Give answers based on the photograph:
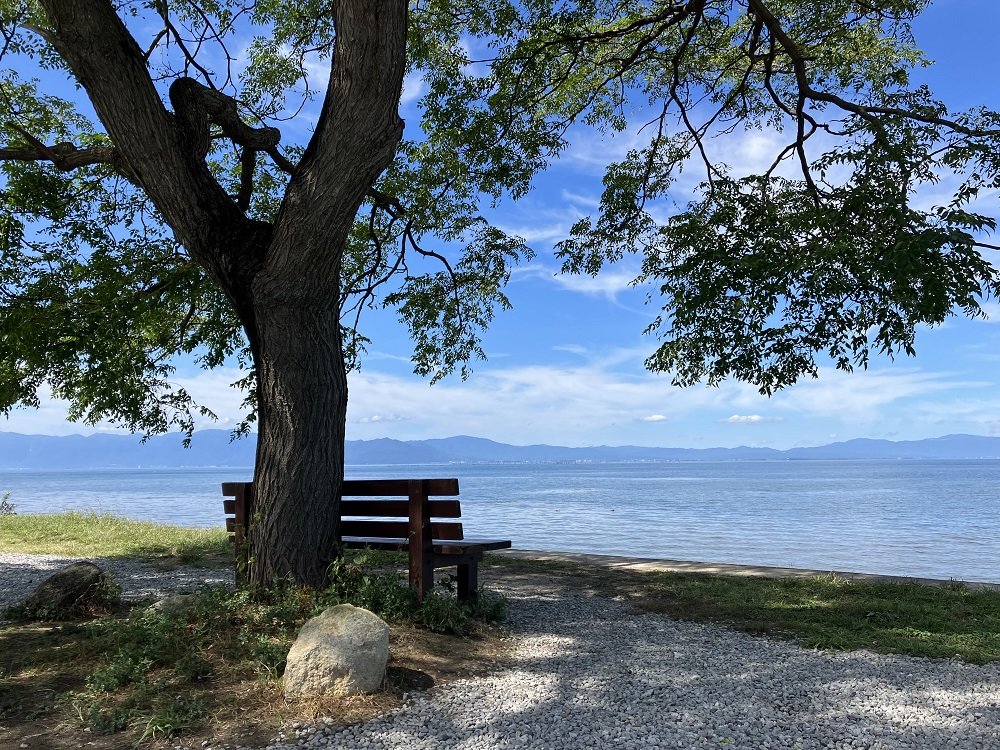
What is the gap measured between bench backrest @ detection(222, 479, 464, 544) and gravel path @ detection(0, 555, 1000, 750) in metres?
1.15

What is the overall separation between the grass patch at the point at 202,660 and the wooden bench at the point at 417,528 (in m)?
0.21

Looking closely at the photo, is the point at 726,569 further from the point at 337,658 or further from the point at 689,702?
the point at 337,658

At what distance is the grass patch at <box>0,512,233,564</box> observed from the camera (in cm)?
1093

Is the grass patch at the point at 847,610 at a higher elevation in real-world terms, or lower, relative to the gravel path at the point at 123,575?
lower

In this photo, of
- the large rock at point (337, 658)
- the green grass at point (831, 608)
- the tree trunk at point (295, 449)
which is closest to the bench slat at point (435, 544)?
the tree trunk at point (295, 449)

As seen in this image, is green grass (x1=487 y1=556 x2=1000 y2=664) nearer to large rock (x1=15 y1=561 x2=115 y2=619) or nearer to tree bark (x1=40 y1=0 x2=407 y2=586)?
tree bark (x1=40 y1=0 x2=407 y2=586)

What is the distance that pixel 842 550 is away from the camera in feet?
58.4

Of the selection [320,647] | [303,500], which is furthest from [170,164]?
[320,647]

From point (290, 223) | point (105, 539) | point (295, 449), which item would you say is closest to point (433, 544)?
point (295, 449)

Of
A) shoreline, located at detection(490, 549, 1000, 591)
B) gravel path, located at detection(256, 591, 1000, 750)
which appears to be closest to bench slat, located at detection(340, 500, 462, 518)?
gravel path, located at detection(256, 591, 1000, 750)

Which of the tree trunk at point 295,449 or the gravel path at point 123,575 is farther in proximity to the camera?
the gravel path at point 123,575

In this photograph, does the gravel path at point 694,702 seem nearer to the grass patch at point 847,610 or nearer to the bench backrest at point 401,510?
the grass patch at point 847,610

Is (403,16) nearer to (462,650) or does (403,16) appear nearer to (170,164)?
(170,164)

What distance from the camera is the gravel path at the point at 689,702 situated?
11.9ft
